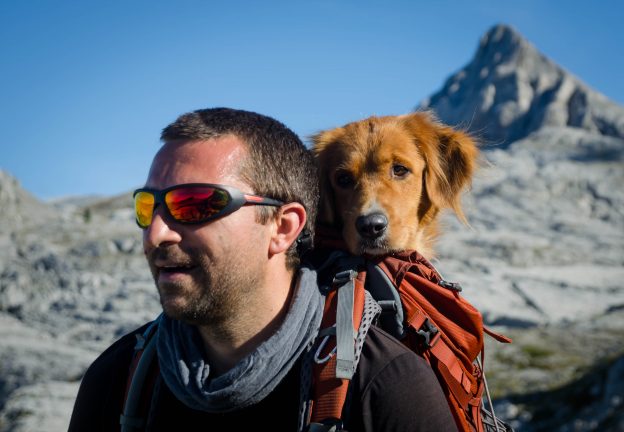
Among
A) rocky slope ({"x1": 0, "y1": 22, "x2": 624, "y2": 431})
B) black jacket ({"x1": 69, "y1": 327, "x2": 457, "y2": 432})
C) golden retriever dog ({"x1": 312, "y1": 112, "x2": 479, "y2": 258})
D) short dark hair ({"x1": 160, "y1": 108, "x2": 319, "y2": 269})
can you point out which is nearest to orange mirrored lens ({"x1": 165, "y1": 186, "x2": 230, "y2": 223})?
short dark hair ({"x1": 160, "y1": 108, "x2": 319, "y2": 269})

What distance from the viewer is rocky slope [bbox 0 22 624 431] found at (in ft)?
48.1

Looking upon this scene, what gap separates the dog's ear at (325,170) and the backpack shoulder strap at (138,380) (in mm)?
2075

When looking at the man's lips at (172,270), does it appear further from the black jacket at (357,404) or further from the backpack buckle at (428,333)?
the backpack buckle at (428,333)

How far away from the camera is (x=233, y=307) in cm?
325

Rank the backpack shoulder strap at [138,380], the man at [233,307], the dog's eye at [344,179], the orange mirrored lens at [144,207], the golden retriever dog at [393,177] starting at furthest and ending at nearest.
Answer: the dog's eye at [344,179] → the golden retriever dog at [393,177] → the orange mirrored lens at [144,207] → the backpack shoulder strap at [138,380] → the man at [233,307]

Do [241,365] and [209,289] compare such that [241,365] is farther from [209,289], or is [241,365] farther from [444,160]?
[444,160]

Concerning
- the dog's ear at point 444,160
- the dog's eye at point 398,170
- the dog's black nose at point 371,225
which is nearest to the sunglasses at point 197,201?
the dog's black nose at point 371,225

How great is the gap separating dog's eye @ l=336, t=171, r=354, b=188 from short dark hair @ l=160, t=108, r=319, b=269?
149cm

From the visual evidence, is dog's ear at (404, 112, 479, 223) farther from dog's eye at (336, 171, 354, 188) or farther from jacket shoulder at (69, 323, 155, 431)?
jacket shoulder at (69, 323, 155, 431)

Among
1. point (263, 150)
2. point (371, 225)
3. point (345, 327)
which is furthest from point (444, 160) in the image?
point (345, 327)

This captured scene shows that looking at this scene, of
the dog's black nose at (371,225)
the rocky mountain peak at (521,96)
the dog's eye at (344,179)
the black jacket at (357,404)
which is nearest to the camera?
the black jacket at (357,404)

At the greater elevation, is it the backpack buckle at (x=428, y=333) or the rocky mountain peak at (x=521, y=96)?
the rocky mountain peak at (x=521, y=96)

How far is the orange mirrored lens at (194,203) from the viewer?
3.15 m

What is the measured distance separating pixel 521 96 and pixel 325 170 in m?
126
